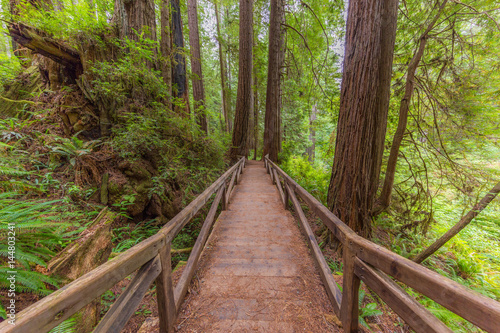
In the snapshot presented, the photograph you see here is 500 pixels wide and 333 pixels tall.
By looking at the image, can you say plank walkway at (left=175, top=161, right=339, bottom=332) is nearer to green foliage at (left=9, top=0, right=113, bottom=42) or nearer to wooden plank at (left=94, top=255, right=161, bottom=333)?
wooden plank at (left=94, top=255, right=161, bottom=333)

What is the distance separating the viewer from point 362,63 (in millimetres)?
2598

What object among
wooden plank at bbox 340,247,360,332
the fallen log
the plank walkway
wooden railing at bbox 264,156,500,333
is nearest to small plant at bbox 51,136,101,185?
the fallen log

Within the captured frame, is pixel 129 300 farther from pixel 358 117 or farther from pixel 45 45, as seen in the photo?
pixel 45 45

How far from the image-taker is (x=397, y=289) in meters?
1.06

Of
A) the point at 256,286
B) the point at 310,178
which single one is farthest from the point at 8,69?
the point at 310,178

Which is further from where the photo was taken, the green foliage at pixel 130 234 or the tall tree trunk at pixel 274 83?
the tall tree trunk at pixel 274 83

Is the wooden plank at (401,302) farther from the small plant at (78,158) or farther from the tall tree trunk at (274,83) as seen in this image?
the tall tree trunk at (274,83)

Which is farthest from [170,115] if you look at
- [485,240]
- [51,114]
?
[485,240]

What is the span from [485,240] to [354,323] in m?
6.91

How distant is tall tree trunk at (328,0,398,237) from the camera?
2559 mm

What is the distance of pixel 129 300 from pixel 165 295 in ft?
1.27

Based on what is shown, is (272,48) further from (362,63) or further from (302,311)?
(302,311)

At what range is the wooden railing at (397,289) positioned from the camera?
677 mm

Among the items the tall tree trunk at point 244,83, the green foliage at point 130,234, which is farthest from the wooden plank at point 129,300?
the tall tree trunk at point 244,83
